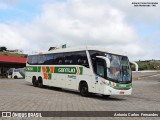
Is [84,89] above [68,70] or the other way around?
the other way around

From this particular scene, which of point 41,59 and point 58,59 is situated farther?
point 41,59

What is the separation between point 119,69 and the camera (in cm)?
2070

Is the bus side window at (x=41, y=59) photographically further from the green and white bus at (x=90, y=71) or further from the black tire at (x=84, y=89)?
the black tire at (x=84, y=89)

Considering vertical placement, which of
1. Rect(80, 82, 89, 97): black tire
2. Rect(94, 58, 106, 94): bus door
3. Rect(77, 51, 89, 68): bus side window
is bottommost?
Rect(80, 82, 89, 97): black tire

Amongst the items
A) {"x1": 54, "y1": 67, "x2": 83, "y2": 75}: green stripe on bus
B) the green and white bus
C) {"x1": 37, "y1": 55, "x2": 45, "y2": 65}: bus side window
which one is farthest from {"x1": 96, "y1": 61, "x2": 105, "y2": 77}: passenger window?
{"x1": 37, "y1": 55, "x2": 45, "y2": 65}: bus side window

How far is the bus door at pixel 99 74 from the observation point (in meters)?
20.4

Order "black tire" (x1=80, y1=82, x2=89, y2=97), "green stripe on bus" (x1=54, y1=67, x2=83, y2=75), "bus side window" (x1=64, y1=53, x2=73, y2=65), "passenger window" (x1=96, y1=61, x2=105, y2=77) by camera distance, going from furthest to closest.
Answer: "bus side window" (x1=64, y1=53, x2=73, y2=65) < "green stripe on bus" (x1=54, y1=67, x2=83, y2=75) < "black tire" (x1=80, y1=82, x2=89, y2=97) < "passenger window" (x1=96, y1=61, x2=105, y2=77)

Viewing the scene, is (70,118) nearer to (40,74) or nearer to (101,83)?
(101,83)

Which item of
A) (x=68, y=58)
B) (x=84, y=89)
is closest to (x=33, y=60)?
(x=68, y=58)

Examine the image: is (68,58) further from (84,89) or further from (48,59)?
(48,59)

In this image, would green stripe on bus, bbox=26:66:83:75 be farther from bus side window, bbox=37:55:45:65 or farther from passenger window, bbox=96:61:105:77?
passenger window, bbox=96:61:105:77

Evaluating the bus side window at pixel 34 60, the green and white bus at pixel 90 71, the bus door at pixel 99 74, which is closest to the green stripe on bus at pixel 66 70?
the green and white bus at pixel 90 71

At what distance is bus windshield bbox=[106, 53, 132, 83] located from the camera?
20391 millimetres

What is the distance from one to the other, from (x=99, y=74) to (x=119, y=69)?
1246 millimetres
